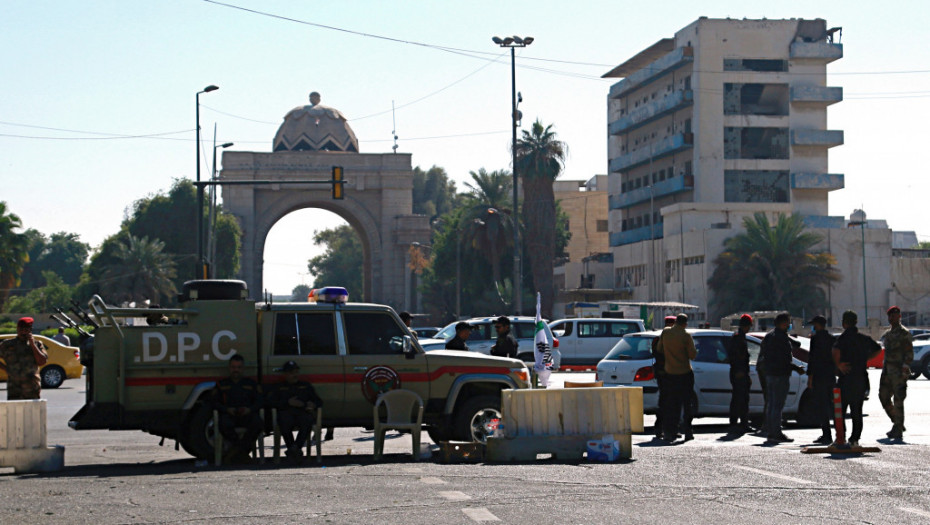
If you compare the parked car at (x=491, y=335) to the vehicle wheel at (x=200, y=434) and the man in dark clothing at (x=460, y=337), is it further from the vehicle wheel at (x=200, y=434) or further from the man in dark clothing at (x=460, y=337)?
the vehicle wheel at (x=200, y=434)

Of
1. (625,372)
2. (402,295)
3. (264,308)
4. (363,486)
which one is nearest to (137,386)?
(264,308)

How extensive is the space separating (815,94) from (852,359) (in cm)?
5995

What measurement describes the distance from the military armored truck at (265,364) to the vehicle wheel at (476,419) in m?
0.01

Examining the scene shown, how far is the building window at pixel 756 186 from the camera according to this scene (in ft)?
235

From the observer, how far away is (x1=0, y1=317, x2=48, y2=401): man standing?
13.7 m

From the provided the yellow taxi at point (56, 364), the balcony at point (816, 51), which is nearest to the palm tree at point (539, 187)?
the balcony at point (816, 51)

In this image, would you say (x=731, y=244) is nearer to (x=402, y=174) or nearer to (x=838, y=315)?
(x=838, y=315)

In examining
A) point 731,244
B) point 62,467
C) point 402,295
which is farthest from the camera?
point 402,295

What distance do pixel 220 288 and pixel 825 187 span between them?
62.8 metres

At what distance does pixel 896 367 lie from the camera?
50.4 feet

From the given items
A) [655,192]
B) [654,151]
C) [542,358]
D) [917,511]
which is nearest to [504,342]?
[542,358]

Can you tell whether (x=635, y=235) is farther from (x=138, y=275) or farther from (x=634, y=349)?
(x=634, y=349)

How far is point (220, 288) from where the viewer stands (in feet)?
46.7

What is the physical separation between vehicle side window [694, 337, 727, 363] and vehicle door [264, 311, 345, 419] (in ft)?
20.4
